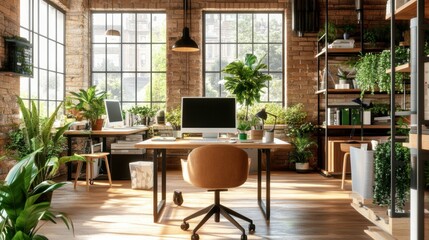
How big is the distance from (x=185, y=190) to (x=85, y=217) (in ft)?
5.73

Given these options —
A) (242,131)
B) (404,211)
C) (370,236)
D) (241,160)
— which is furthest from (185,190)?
(404,211)

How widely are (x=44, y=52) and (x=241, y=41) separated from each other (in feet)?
10.9

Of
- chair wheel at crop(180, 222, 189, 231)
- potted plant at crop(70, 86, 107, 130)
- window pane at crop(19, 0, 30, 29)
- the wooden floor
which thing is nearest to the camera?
the wooden floor

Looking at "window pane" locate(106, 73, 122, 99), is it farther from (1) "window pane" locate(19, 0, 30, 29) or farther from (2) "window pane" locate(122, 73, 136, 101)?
(1) "window pane" locate(19, 0, 30, 29)

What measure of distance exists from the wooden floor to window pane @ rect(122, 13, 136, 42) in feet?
9.33

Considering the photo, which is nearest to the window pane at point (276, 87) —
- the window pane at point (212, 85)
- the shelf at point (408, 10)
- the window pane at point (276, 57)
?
the window pane at point (276, 57)

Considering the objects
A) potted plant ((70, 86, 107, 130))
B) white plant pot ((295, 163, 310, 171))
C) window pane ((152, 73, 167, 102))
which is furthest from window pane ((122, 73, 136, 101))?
white plant pot ((295, 163, 310, 171))

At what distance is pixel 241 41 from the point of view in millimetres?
8234

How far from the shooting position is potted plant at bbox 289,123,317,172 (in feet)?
24.7

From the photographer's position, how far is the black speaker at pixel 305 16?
777 cm

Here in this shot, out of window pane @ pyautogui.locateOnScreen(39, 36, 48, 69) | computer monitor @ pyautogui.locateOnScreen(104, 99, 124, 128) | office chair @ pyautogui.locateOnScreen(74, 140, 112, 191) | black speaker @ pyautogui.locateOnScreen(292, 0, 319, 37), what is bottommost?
office chair @ pyautogui.locateOnScreen(74, 140, 112, 191)

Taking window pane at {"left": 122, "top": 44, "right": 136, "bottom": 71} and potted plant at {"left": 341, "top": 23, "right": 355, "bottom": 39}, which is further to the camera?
window pane at {"left": 122, "top": 44, "right": 136, "bottom": 71}

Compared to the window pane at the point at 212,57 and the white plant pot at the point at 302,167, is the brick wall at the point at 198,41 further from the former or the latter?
the white plant pot at the point at 302,167

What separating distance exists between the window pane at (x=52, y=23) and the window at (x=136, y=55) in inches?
34.4
